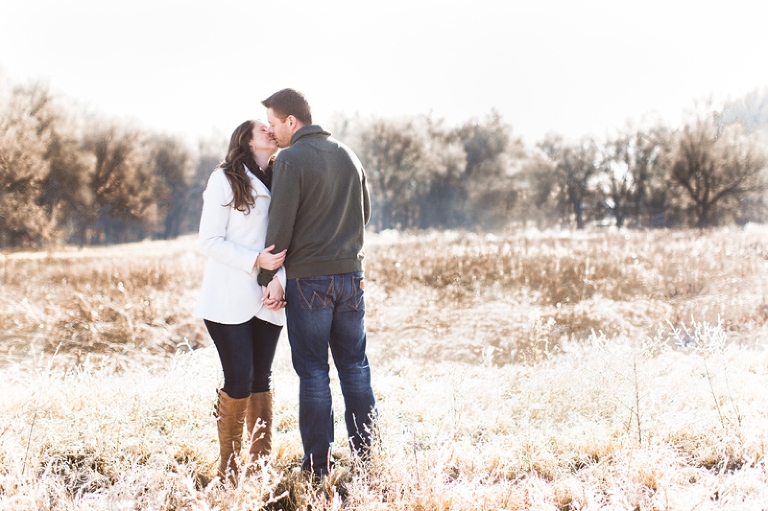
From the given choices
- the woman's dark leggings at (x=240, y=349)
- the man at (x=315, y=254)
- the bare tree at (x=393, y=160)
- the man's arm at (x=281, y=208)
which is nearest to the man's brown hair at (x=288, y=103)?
the man at (x=315, y=254)

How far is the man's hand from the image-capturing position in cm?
268

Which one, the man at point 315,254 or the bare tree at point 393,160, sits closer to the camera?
the man at point 315,254

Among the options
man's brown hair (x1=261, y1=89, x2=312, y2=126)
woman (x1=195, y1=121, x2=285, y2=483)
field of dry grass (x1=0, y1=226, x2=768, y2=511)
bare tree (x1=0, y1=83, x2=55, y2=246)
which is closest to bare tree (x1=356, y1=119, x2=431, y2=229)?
bare tree (x1=0, y1=83, x2=55, y2=246)

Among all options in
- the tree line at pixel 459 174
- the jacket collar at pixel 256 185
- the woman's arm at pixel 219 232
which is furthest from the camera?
A: the tree line at pixel 459 174

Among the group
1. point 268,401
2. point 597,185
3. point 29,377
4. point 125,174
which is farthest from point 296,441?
point 597,185

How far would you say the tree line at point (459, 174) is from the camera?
21062 millimetres

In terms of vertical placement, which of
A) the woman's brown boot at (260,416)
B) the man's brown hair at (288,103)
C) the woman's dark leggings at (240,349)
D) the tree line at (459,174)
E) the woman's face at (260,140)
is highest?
the tree line at (459,174)

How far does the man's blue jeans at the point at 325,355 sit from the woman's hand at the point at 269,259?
0.51ft

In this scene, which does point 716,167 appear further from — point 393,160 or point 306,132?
point 306,132

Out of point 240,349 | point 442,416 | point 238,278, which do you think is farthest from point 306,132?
point 442,416

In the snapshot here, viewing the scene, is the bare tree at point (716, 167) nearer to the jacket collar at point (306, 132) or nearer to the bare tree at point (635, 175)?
the bare tree at point (635, 175)

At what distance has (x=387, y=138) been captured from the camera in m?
37.5

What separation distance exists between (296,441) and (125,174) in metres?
25.6

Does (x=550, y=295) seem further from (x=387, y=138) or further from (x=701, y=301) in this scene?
(x=387, y=138)
